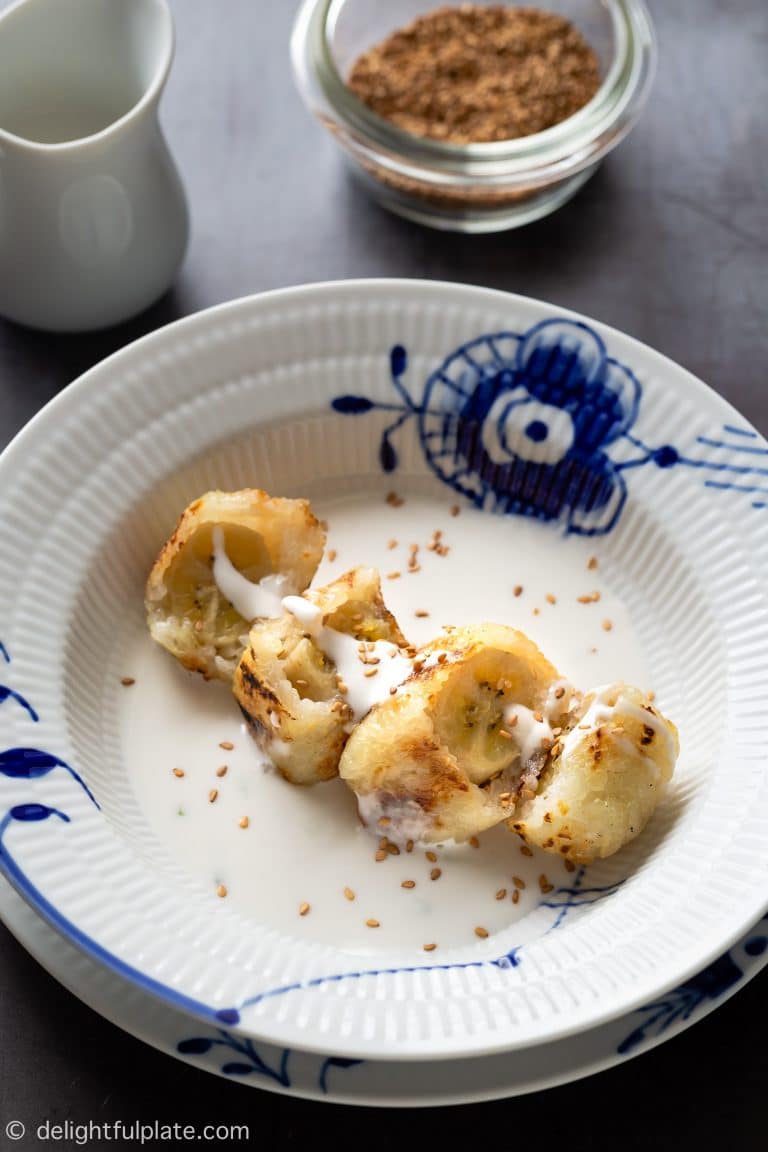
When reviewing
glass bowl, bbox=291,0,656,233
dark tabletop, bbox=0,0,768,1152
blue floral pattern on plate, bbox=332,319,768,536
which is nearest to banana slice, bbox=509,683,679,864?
blue floral pattern on plate, bbox=332,319,768,536

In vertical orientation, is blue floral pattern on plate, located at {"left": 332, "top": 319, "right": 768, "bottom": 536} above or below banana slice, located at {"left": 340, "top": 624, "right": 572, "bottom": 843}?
above

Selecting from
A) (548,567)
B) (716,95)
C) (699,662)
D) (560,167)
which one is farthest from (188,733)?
(716,95)

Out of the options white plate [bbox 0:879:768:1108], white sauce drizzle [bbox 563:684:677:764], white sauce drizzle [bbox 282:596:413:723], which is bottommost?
white plate [bbox 0:879:768:1108]

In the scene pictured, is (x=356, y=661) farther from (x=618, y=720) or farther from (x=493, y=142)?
(x=493, y=142)

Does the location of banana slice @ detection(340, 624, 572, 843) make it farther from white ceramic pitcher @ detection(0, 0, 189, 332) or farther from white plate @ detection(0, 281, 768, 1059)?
white ceramic pitcher @ detection(0, 0, 189, 332)

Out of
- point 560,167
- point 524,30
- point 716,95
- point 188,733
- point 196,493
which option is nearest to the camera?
point 188,733

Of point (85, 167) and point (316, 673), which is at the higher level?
point (85, 167)

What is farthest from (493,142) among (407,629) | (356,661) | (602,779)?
(602,779)

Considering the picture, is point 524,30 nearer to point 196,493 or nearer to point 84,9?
point 84,9
